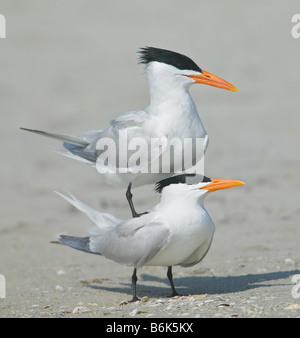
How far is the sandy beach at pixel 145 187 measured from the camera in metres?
5.25

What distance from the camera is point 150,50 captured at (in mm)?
5312

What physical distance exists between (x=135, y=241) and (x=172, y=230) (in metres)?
0.29

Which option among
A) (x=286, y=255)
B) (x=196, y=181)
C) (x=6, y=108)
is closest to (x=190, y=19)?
(x=6, y=108)

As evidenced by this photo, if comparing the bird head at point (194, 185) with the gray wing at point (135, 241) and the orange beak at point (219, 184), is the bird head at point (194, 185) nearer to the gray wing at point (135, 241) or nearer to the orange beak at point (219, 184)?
the orange beak at point (219, 184)

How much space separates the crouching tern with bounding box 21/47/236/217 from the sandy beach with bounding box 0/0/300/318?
0.89 metres

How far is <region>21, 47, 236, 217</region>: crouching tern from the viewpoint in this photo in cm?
512

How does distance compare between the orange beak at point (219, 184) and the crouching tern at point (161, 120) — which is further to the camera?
the crouching tern at point (161, 120)

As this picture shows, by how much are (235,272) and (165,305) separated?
1.32m

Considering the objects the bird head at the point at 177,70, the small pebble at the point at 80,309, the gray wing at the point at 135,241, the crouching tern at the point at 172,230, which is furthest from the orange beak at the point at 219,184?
the small pebble at the point at 80,309

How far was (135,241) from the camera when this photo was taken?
16.0ft

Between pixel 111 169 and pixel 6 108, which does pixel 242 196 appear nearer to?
pixel 111 169

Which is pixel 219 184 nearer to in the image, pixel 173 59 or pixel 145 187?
pixel 173 59

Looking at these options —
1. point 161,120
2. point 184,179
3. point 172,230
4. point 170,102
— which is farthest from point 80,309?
point 170,102

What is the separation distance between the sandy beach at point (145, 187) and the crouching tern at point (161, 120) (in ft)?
2.93
